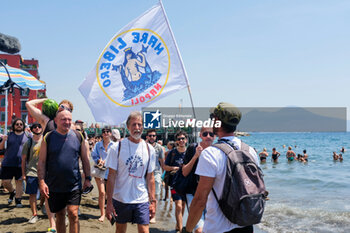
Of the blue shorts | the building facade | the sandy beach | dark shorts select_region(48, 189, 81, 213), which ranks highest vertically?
the building facade

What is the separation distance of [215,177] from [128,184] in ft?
5.58

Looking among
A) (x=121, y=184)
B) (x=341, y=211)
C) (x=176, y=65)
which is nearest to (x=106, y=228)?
(x=121, y=184)

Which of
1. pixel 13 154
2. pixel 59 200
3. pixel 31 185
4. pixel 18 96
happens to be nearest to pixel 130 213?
pixel 59 200

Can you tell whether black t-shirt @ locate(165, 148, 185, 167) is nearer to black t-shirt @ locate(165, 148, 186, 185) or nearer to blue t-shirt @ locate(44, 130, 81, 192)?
black t-shirt @ locate(165, 148, 186, 185)

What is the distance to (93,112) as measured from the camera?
598 centimetres

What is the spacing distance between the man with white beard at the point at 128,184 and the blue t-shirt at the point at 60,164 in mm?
625

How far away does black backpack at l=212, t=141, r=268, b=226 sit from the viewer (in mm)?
2398

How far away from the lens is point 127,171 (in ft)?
13.0

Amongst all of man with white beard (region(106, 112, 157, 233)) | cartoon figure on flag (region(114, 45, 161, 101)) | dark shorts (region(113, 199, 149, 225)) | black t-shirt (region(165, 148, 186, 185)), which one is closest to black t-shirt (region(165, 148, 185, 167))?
black t-shirt (region(165, 148, 186, 185))

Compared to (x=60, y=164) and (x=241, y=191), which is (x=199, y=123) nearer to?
(x=60, y=164)

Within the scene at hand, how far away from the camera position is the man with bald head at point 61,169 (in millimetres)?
4246

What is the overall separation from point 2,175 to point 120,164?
15.7ft

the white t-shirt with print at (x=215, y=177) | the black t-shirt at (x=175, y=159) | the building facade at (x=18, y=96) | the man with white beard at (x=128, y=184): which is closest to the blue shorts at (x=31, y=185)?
the black t-shirt at (x=175, y=159)

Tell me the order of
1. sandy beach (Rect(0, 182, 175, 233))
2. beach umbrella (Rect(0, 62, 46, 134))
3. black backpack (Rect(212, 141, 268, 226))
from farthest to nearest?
1. beach umbrella (Rect(0, 62, 46, 134))
2. sandy beach (Rect(0, 182, 175, 233))
3. black backpack (Rect(212, 141, 268, 226))
